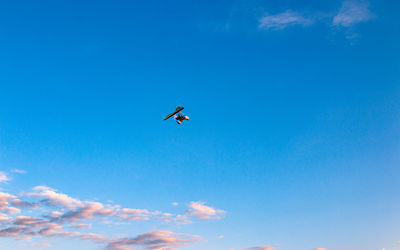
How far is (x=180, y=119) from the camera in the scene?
68000 millimetres
